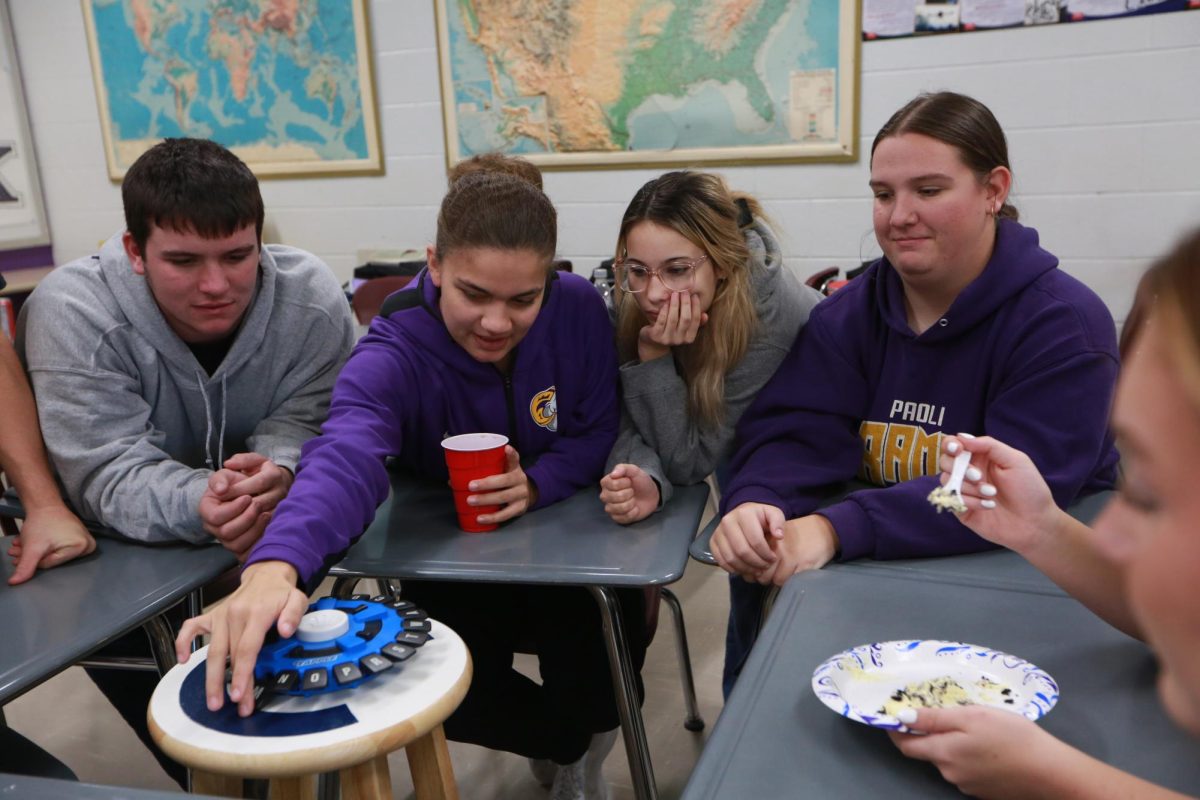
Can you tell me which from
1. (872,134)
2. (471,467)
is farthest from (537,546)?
(872,134)

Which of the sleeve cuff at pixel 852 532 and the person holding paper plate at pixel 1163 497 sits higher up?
the person holding paper plate at pixel 1163 497

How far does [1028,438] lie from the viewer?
140cm

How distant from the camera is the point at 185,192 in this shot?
1.58 metres

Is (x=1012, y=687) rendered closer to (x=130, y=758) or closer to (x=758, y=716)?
(x=758, y=716)

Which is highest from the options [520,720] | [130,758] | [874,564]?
[874,564]

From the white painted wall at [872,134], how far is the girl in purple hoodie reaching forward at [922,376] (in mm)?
1558

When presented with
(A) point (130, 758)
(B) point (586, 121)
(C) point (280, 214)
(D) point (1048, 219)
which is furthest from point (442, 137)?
(A) point (130, 758)

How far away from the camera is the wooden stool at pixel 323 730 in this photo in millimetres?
908

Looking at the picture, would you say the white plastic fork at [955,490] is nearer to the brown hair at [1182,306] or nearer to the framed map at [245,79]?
the brown hair at [1182,306]

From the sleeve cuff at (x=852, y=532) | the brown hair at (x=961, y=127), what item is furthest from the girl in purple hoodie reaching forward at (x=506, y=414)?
A: the brown hair at (x=961, y=127)

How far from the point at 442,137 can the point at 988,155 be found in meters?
2.70

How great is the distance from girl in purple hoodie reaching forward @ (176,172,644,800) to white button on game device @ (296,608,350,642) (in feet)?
1.19

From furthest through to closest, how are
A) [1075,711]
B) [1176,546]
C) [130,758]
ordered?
[130,758] → [1075,711] → [1176,546]

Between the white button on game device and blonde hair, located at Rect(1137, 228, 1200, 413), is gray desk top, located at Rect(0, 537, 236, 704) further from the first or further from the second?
blonde hair, located at Rect(1137, 228, 1200, 413)
